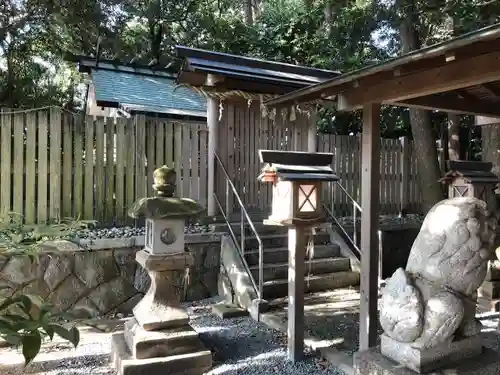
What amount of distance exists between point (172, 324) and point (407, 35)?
23.1 feet

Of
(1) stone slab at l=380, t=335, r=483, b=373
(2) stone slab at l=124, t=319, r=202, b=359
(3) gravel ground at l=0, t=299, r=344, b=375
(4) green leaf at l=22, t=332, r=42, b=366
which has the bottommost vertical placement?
(3) gravel ground at l=0, t=299, r=344, b=375

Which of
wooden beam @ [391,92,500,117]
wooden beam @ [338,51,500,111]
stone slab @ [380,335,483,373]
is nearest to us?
stone slab @ [380,335,483,373]

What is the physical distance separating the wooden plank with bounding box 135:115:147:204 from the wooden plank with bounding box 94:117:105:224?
1.59 ft

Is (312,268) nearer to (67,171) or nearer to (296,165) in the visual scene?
(296,165)

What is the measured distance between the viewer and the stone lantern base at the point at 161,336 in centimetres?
354

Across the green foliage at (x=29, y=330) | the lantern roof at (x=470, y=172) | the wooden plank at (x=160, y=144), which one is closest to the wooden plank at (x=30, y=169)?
the wooden plank at (x=160, y=144)

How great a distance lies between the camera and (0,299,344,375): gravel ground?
3.64 metres

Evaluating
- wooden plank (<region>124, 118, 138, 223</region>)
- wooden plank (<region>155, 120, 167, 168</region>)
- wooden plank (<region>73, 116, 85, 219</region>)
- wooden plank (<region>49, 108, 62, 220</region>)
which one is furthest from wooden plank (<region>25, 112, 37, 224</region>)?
wooden plank (<region>155, 120, 167, 168</region>)

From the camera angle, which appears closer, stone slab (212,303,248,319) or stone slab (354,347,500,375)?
stone slab (354,347,500,375)

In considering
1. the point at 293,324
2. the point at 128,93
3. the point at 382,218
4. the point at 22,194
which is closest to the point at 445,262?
the point at 293,324

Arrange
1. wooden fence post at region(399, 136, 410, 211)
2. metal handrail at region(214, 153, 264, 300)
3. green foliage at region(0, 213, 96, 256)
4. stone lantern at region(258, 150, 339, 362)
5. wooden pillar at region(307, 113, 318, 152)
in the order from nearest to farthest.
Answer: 1. green foliage at region(0, 213, 96, 256)
2. stone lantern at region(258, 150, 339, 362)
3. metal handrail at region(214, 153, 264, 300)
4. wooden pillar at region(307, 113, 318, 152)
5. wooden fence post at region(399, 136, 410, 211)

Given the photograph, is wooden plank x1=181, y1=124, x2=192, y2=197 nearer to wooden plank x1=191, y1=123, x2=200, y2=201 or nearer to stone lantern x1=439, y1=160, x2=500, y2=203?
wooden plank x1=191, y1=123, x2=200, y2=201

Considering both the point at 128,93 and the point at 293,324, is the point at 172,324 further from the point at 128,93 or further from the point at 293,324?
the point at 128,93

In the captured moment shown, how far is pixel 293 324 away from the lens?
12.3 feet
